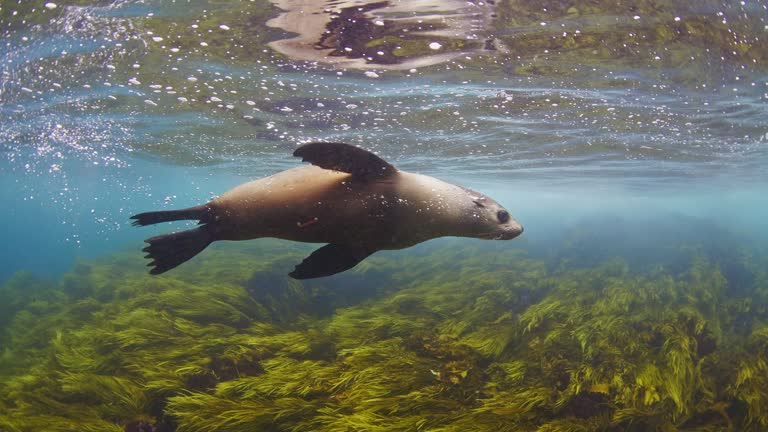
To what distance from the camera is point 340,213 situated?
8.30ft

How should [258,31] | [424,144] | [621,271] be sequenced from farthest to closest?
[424,144] → [621,271] → [258,31]

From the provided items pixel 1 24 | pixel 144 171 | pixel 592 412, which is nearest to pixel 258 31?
pixel 1 24

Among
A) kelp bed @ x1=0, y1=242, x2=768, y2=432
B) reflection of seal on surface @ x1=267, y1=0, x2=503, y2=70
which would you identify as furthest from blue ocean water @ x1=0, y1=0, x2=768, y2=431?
kelp bed @ x1=0, y1=242, x2=768, y2=432

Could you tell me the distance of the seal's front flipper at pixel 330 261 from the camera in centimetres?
269

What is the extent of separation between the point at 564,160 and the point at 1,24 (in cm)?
1756

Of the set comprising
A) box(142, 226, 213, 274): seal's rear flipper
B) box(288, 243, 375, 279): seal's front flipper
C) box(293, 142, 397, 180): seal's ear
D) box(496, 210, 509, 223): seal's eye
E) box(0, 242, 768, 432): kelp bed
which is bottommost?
box(0, 242, 768, 432): kelp bed

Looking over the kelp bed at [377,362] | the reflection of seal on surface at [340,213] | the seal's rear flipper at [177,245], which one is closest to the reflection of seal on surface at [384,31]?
the reflection of seal on surface at [340,213]

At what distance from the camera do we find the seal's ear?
2340 mm

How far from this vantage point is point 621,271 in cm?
1301

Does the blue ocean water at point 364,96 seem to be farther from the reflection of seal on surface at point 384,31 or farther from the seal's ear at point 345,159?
the seal's ear at point 345,159

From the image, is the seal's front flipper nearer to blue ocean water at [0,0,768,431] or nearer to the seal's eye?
the seal's eye

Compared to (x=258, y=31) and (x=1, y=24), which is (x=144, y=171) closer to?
(x=1, y=24)

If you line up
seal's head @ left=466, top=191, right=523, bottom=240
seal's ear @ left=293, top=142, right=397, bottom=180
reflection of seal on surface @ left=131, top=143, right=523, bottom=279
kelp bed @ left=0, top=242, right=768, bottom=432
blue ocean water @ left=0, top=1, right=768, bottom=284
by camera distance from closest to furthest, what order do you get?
seal's ear @ left=293, top=142, right=397, bottom=180
reflection of seal on surface @ left=131, top=143, right=523, bottom=279
seal's head @ left=466, top=191, right=523, bottom=240
kelp bed @ left=0, top=242, right=768, bottom=432
blue ocean water @ left=0, top=1, right=768, bottom=284

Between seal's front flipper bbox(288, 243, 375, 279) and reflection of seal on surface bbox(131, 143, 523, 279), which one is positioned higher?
reflection of seal on surface bbox(131, 143, 523, 279)
